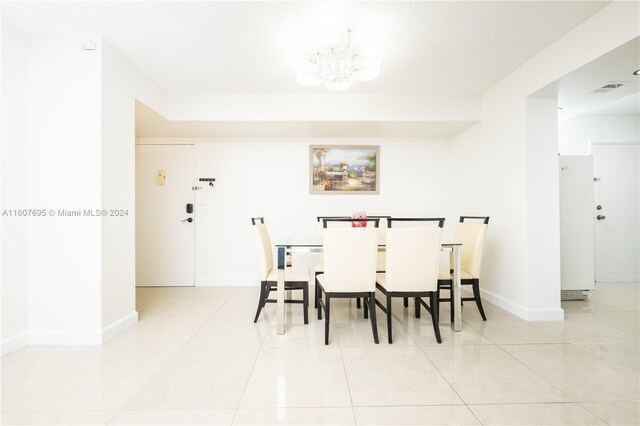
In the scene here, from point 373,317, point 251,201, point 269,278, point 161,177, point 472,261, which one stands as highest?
point 161,177

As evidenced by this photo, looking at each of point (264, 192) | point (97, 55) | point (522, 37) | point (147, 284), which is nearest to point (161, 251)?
point (147, 284)

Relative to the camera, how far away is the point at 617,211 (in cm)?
430

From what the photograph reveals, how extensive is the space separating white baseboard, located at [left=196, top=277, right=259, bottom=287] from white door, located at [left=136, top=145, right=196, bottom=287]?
18cm

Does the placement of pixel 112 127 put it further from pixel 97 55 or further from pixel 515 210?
pixel 515 210

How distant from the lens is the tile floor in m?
1.44

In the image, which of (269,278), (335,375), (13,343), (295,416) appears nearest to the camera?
(295,416)

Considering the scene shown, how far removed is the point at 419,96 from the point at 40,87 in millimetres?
3655

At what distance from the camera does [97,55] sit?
2.31 meters

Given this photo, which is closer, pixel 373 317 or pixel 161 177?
pixel 373 317

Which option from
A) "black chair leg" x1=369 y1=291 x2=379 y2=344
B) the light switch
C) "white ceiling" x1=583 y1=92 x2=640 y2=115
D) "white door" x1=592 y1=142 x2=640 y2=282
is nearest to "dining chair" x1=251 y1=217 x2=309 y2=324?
"black chair leg" x1=369 y1=291 x2=379 y2=344

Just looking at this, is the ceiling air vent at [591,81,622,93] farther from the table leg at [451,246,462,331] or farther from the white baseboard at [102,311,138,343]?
the white baseboard at [102,311,138,343]

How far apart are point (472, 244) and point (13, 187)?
153 inches

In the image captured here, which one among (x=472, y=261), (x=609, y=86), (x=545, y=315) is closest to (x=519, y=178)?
(x=472, y=261)

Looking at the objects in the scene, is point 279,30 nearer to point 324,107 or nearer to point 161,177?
point 324,107
